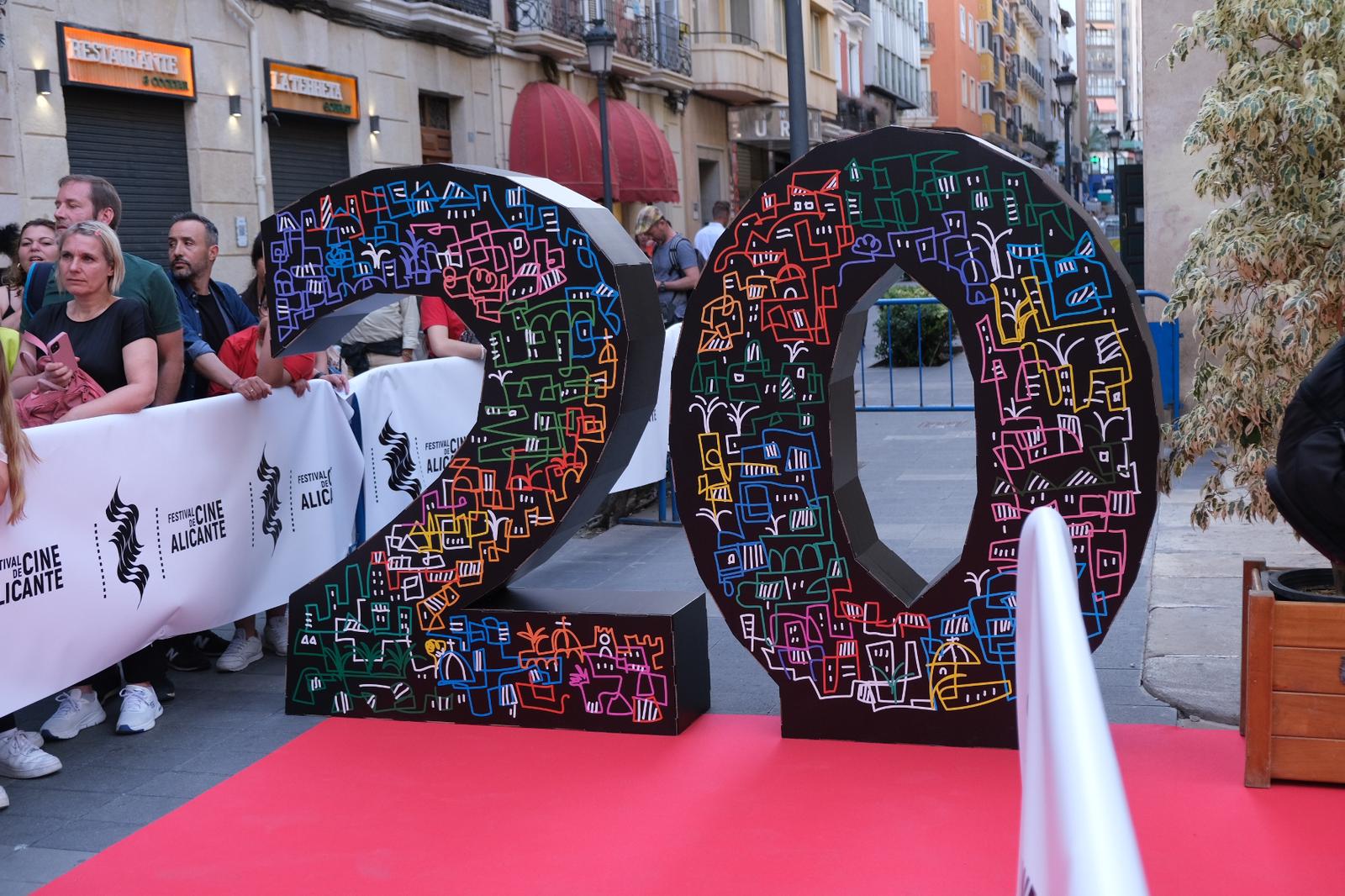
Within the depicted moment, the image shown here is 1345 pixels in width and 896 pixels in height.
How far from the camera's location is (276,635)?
21.2 ft

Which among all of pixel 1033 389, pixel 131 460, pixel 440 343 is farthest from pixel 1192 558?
pixel 131 460

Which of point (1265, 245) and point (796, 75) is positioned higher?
point (796, 75)

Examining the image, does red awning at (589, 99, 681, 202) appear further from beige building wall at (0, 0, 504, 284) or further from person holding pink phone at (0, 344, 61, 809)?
person holding pink phone at (0, 344, 61, 809)

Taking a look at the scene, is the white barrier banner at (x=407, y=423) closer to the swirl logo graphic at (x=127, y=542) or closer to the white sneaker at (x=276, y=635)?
the white sneaker at (x=276, y=635)

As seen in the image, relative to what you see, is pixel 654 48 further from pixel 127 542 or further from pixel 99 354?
pixel 127 542

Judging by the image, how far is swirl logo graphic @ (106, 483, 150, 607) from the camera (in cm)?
515

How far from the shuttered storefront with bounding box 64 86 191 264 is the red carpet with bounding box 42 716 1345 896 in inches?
402

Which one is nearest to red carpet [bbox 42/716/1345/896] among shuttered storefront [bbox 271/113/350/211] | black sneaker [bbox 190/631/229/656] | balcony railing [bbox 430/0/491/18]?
black sneaker [bbox 190/631/229/656]

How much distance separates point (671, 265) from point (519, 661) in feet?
22.1

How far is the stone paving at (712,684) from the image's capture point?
14.8ft

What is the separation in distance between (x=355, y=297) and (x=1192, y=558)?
181 inches

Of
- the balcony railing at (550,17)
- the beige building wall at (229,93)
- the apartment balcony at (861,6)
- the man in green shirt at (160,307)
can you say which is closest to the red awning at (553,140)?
the beige building wall at (229,93)

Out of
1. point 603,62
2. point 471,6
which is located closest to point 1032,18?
point 471,6

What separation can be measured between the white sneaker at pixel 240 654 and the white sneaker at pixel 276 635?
0.29 ft
